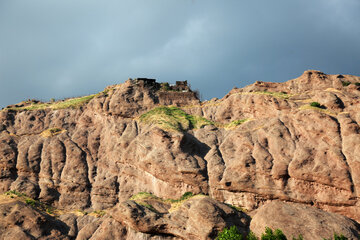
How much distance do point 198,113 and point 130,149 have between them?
65.4 ft

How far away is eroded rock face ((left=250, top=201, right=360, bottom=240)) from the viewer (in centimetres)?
3734

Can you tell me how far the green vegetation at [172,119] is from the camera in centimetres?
6145

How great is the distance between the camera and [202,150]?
188ft

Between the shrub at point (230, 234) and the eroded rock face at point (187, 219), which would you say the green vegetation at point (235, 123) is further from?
the shrub at point (230, 234)

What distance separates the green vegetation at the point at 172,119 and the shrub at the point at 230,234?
24.6 m

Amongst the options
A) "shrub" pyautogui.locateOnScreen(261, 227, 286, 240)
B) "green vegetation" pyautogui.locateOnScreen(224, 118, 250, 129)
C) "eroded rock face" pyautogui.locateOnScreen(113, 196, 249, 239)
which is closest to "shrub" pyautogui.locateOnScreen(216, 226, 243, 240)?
"eroded rock face" pyautogui.locateOnScreen(113, 196, 249, 239)

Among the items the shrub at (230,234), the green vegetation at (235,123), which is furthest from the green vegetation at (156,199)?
the green vegetation at (235,123)

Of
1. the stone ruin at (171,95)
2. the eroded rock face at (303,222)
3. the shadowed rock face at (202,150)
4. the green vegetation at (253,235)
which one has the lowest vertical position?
the green vegetation at (253,235)

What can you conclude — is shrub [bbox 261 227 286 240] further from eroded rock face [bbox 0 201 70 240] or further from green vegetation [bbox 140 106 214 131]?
eroded rock face [bbox 0 201 70 240]

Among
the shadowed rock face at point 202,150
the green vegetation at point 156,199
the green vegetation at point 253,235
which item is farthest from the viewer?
the green vegetation at point 156,199

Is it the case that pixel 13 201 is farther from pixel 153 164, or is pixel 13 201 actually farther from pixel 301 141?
pixel 301 141

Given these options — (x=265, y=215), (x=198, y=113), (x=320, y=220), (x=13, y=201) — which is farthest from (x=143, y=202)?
(x=198, y=113)

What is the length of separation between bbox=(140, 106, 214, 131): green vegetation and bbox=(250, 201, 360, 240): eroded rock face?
24.8 meters

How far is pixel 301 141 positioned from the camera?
164 ft
